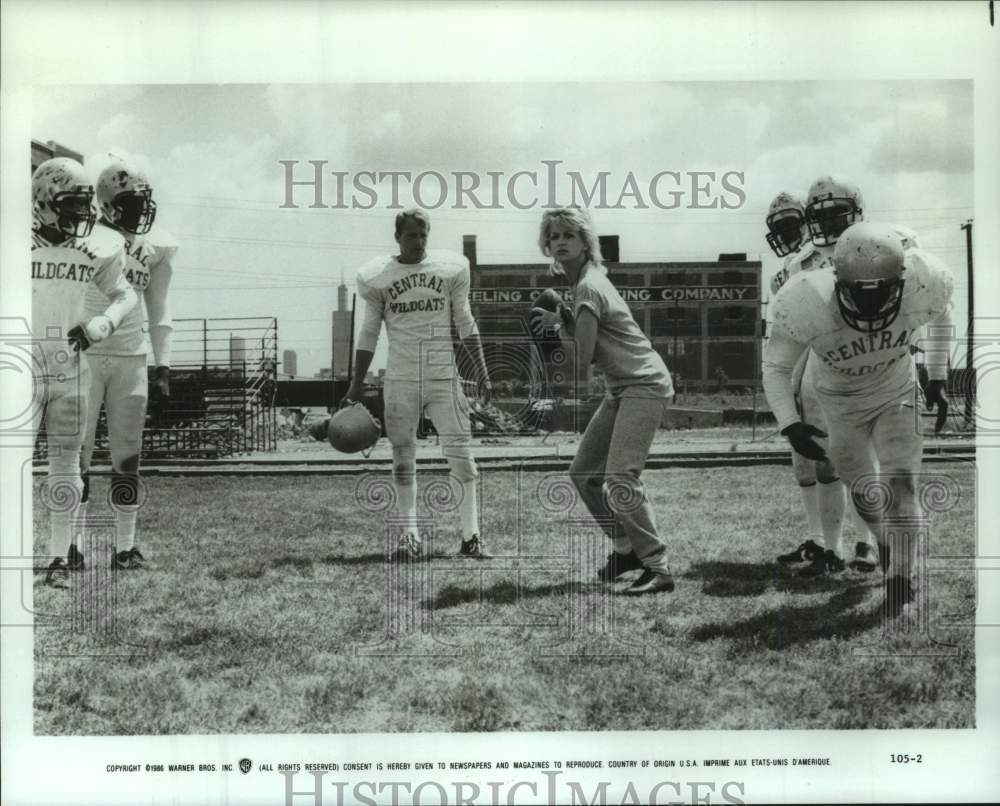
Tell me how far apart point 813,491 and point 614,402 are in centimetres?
94

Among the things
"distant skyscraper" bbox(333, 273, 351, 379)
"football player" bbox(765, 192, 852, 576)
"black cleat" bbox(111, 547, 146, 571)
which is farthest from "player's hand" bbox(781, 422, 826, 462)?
"black cleat" bbox(111, 547, 146, 571)

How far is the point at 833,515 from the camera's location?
4.16 meters

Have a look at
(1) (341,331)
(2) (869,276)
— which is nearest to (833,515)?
(2) (869,276)

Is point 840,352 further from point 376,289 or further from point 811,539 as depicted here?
point 376,289

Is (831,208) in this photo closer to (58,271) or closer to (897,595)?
(897,595)

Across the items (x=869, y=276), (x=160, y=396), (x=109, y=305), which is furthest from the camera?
(x=160, y=396)

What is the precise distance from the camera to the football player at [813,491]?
4.13 m

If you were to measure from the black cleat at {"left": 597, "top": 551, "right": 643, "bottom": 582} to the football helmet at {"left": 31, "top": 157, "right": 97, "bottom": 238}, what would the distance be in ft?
8.16

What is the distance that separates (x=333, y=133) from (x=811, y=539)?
2.53 meters

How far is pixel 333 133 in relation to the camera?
3.99 meters

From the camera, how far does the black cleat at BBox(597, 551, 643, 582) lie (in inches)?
160

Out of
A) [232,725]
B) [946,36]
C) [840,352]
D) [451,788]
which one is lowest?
[451,788]

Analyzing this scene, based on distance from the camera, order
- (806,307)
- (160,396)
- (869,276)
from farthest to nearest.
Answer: (160,396) → (806,307) → (869,276)

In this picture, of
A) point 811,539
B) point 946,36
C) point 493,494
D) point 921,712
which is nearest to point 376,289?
point 493,494
